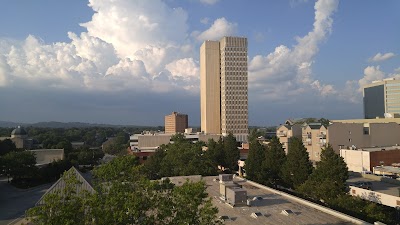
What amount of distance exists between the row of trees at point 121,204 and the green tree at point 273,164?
33.3 metres

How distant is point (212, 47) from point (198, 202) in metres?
141

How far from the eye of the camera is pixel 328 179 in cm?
3500

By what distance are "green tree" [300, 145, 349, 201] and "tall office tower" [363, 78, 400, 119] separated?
127 m

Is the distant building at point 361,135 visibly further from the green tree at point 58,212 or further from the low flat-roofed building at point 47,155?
the low flat-roofed building at point 47,155

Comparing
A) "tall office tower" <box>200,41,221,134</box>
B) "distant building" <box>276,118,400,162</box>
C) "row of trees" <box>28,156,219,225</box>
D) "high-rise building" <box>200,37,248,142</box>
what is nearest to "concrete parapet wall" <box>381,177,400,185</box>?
"distant building" <box>276,118,400,162</box>

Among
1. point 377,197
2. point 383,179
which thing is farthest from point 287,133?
point 377,197

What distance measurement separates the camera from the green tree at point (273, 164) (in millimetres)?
48938

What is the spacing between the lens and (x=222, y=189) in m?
35.1

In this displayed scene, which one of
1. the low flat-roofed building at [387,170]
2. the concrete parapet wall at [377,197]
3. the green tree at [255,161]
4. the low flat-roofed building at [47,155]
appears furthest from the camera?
the low flat-roofed building at [47,155]

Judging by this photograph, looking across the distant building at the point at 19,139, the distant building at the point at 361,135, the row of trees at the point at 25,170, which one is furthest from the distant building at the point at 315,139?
the distant building at the point at 19,139

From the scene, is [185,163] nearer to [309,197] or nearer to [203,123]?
[309,197]

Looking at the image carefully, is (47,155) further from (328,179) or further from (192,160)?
(328,179)

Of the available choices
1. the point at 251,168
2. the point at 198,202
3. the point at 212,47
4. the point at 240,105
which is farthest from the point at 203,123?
the point at 198,202

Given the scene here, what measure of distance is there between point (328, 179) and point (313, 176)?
339cm
